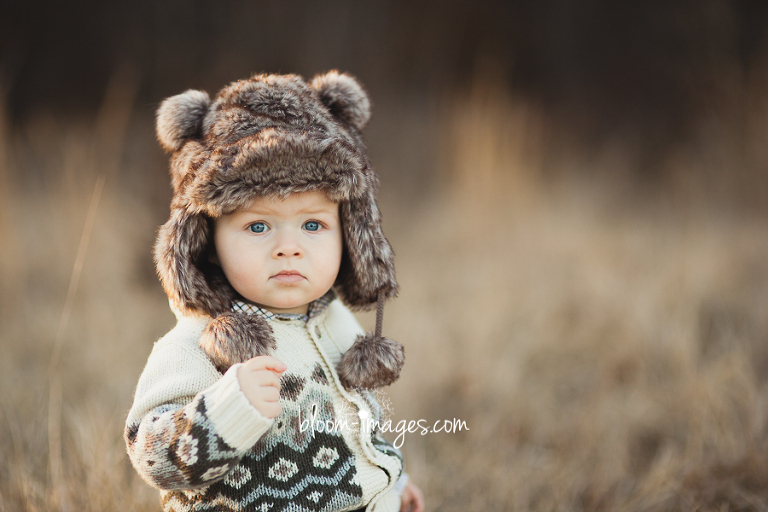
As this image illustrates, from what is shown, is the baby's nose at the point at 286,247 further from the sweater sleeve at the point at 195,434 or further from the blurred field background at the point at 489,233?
the blurred field background at the point at 489,233

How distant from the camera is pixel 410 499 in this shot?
1.52 m

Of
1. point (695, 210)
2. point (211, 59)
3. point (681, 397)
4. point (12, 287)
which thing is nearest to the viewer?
point (681, 397)

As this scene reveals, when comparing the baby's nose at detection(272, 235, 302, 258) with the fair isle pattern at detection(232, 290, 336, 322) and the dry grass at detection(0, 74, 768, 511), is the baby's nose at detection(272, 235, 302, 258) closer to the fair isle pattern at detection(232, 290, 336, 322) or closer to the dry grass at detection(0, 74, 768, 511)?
the fair isle pattern at detection(232, 290, 336, 322)

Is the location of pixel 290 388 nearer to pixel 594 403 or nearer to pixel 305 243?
pixel 305 243

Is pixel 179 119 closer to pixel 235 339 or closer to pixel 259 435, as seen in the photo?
pixel 235 339

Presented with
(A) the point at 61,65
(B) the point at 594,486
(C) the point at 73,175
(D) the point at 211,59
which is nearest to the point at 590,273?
(B) the point at 594,486

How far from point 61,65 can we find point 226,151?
6670mm

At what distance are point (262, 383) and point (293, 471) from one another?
0.76 feet

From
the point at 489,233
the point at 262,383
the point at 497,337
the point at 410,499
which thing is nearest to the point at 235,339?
the point at 262,383

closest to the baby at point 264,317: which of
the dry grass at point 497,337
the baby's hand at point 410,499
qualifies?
the baby's hand at point 410,499

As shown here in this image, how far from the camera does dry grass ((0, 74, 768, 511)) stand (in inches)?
77.3

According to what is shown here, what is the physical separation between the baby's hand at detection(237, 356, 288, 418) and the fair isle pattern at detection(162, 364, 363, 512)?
12 cm

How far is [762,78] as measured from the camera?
402 centimetres

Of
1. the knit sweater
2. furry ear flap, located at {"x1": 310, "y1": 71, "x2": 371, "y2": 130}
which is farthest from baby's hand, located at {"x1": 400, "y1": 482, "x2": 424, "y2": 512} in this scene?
furry ear flap, located at {"x1": 310, "y1": 71, "x2": 371, "y2": 130}
